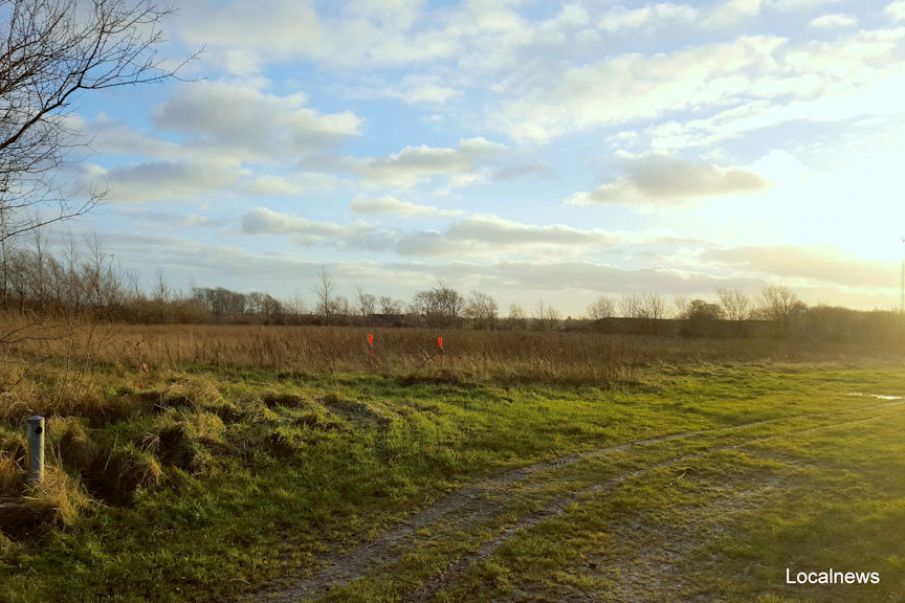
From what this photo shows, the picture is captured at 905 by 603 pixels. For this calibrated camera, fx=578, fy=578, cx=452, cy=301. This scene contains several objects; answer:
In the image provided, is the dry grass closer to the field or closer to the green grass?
the field

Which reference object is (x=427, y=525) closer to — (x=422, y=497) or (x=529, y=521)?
(x=422, y=497)

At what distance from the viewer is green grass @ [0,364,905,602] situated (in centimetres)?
467

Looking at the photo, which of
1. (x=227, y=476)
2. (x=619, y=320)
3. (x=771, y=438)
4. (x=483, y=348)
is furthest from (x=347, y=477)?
(x=619, y=320)

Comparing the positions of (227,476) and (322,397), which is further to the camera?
(322,397)

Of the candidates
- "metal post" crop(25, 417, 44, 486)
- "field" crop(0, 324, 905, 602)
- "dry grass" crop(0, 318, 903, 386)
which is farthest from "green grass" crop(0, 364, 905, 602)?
"dry grass" crop(0, 318, 903, 386)

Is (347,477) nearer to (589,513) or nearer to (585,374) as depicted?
(589,513)

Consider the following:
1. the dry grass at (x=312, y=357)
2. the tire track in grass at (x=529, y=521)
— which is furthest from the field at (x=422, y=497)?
the dry grass at (x=312, y=357)

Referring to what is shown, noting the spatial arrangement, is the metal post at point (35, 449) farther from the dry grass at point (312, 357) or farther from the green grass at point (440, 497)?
the dry grass at point (312, 357)

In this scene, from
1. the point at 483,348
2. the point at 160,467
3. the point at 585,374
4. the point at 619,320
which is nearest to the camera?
the point at 160,467

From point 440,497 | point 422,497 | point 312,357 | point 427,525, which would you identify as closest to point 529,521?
point 427,525

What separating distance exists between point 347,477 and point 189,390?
3.48 meters

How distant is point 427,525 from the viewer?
5.79 m

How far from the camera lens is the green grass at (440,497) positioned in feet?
15.3

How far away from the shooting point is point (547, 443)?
900 centimetres
